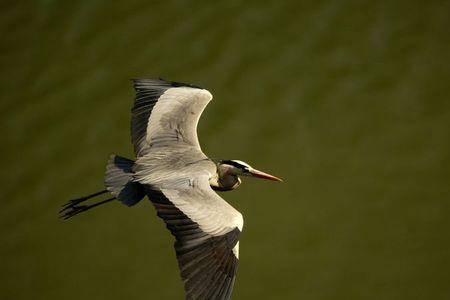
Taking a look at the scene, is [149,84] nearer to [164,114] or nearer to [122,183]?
[164,114]

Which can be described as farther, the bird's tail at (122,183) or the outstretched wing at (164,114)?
the outstretched wing at (164,114)

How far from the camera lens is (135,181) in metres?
4.74

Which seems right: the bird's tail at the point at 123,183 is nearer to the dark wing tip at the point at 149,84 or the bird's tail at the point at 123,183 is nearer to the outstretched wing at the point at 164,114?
the outstretched wing at the point at 164,114

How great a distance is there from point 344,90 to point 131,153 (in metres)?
2.18

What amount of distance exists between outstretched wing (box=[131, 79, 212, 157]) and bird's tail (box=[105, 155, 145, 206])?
189 millimetres

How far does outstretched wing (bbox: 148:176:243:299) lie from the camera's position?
13.1 ft

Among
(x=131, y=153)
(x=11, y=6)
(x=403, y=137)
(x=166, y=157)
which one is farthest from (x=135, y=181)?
(x=11, y=6)

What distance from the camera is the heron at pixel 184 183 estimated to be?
4062 mm

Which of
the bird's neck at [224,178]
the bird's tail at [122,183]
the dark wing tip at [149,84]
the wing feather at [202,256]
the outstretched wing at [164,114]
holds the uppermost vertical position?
the dark wing tip at [149,84]

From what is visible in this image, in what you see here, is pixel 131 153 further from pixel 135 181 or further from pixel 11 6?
pixel 11 6

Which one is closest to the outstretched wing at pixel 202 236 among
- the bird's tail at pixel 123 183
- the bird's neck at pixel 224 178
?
the bird's tail at pixel 123 183

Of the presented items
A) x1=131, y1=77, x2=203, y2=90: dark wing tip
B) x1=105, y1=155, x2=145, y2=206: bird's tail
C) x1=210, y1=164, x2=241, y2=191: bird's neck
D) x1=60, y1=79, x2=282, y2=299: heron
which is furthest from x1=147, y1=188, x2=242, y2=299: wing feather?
x1=131, y1=77, x2=203, y2=90: dark wing tip

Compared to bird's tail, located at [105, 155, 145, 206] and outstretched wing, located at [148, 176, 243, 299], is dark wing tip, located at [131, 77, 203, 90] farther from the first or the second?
outstretched wing, located at [148, 176, 243, 299]

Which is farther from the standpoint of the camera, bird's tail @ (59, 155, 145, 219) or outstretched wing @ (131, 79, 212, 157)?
outstretched wing @ (131, 79, 212, 157)
